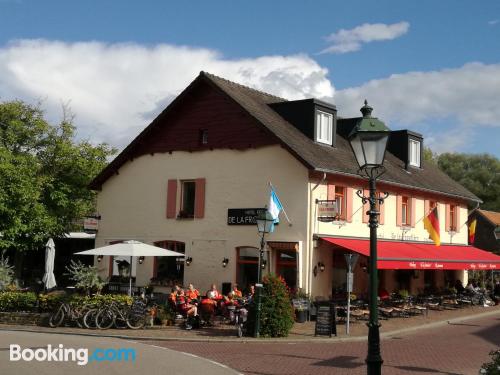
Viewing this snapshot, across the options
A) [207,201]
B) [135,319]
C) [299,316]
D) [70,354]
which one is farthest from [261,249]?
[207,201]

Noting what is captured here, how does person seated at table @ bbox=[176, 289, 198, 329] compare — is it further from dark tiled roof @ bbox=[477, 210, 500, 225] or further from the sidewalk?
dark tiled roof @ bbox=[477, 210, 500, 225]

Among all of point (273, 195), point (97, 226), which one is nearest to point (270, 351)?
point (273, 195)

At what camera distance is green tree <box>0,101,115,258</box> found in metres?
26.1

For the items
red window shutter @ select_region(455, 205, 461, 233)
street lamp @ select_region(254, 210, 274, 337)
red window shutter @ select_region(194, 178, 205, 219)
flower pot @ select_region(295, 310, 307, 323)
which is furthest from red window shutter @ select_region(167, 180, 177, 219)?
red window shutter @ select_region(455, 205, 461, 233)

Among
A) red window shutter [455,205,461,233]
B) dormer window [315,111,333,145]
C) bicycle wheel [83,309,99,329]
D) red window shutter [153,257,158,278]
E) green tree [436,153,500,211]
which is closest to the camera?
bicycle wheel [83,309,99,329]

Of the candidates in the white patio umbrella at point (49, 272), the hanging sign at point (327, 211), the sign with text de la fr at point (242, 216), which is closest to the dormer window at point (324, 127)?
the hanging sign at point (327, 211)

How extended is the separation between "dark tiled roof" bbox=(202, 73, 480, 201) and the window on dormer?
0.36 m

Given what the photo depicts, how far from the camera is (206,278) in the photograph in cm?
2336

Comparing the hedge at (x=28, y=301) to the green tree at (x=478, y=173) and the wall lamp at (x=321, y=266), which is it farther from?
the green tree at (x=478, y=173)

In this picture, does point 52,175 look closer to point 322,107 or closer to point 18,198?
point 18,198

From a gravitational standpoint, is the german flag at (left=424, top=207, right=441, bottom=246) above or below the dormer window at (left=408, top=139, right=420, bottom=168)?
below

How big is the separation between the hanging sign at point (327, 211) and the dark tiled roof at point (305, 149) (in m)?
1.10

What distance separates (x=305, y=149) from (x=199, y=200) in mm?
4786

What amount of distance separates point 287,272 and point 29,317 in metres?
8.59
